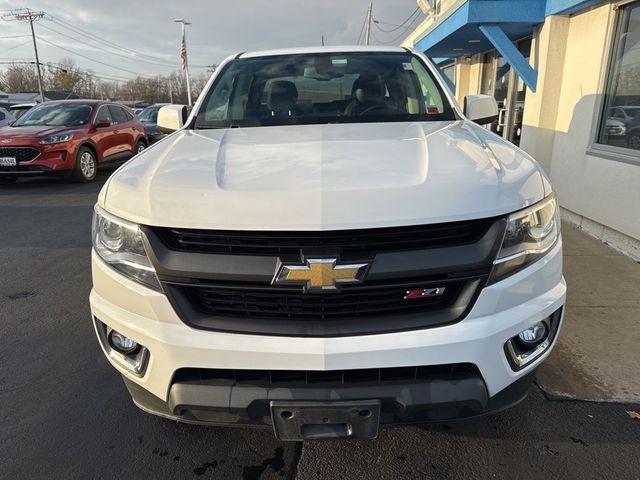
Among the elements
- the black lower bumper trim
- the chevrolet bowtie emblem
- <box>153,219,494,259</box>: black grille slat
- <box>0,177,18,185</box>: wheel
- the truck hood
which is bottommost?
<box>0,177,18,185</box>: wheel

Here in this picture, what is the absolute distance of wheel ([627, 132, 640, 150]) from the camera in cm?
501

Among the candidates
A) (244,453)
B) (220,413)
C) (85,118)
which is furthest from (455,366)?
(85,118)

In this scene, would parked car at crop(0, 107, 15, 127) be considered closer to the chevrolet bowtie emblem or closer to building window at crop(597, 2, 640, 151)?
building window at crop(597, 2, 640, 151)

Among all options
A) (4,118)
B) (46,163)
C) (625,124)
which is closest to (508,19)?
(625,124)

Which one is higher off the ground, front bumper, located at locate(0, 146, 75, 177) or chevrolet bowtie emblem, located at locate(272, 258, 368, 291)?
chevrolet bowtie emblem, located at locate(272, 258, 368, 291)

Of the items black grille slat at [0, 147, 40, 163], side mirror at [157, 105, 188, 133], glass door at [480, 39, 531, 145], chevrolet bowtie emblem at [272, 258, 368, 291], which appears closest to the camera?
chevrolet bowtie emblem at [272, 258, 368, 291]

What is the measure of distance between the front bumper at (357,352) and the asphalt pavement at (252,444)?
514 millimetres

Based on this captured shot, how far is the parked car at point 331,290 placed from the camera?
164 centimetres

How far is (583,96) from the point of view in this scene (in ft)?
19.5

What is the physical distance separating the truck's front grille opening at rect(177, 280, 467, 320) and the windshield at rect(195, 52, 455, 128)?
1471mm

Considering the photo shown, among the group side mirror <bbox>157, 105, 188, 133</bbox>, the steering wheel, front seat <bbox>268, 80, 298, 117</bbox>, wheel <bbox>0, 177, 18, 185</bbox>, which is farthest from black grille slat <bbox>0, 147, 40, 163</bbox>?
the steering wheel

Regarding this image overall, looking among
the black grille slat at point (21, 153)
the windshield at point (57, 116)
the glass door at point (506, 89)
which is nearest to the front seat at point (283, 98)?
the glass door at point (506, 89)

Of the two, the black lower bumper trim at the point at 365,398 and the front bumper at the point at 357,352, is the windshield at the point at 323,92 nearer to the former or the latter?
the front bumper at the point at 357,352

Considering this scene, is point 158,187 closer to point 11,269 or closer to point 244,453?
point 244,453
